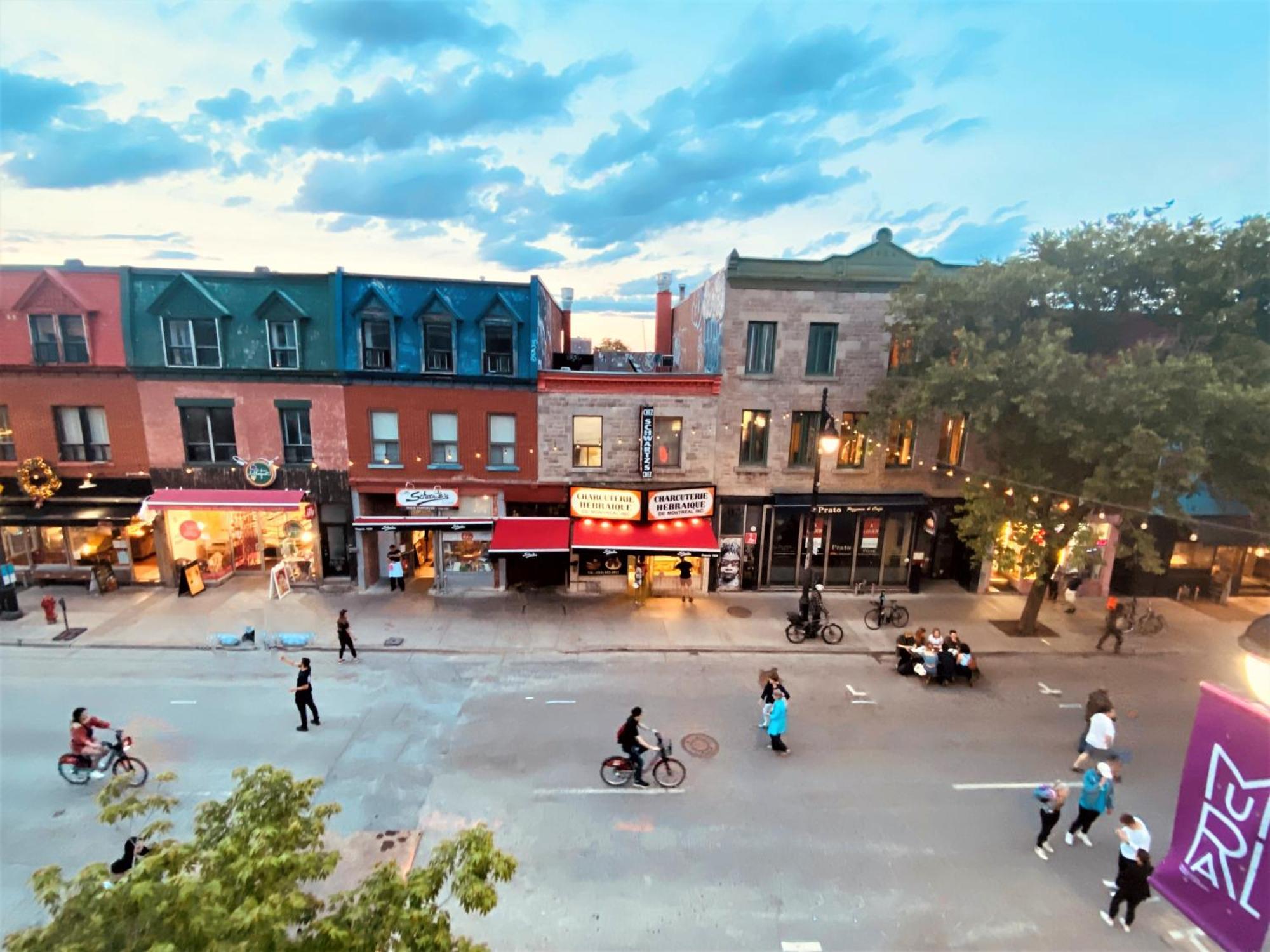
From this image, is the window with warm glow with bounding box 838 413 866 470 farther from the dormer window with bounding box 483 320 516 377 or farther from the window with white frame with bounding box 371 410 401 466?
the window with white frame with bounding box 371 410 401 466

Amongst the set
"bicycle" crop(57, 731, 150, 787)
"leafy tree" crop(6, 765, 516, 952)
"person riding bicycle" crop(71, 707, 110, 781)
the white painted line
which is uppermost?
"leafy tree" crop(6, 765, 516, 952)

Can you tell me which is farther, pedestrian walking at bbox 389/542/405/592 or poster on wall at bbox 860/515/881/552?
poster on wall at bbox 860/515/881/552

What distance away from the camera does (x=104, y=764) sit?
10.6 metres

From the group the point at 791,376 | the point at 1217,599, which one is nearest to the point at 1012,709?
the point at 791,376

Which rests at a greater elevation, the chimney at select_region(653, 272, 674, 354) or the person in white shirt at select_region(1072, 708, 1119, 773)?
the chimney at select_region(653, 272, 674, 354)

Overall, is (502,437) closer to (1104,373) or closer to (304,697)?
(304,697)

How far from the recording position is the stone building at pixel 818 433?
1947 cm

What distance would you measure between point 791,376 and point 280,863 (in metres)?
18.7

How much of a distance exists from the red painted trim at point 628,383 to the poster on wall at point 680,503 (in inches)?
129

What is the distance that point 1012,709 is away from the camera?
14.0m

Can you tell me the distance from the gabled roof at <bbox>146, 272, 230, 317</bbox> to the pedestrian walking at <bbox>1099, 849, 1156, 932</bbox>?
24.9 meters

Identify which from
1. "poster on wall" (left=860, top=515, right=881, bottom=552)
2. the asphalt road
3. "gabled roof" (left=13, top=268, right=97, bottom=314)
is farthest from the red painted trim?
"gabled roof" (left=13, top=268, right=97, bottom=314)

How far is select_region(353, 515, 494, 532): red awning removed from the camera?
1984cm

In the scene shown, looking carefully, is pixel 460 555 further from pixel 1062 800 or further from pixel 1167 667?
pixel 1167 667
